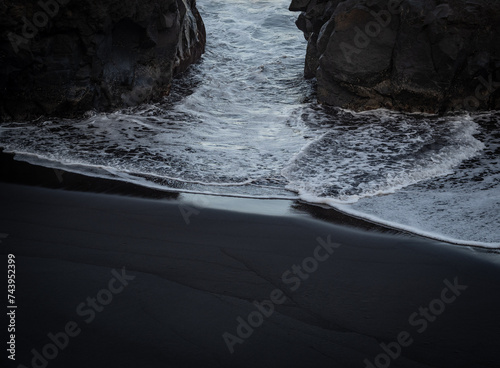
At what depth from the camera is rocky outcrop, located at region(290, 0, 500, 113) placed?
6.68 meters

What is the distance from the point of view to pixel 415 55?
6910 millimetres

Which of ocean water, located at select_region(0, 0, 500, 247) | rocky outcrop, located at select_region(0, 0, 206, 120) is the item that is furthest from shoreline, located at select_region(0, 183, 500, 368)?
rocky outcrop, located at select_region(0, 0, 206, 120)

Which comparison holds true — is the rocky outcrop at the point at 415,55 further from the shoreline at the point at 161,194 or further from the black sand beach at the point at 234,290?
the black sand beach at the point at 234,290

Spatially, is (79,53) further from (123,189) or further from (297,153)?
(297,153)

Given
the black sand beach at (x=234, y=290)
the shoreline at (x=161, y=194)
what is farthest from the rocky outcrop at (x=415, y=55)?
the black sand beach at (x=234, y=290)

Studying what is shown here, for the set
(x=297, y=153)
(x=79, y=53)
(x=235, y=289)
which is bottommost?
(x=297, y=153)

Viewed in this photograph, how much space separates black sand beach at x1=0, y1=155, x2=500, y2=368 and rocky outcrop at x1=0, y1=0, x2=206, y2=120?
110 inches

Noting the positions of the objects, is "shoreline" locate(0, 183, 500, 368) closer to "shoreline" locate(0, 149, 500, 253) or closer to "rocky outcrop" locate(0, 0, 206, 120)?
"shoreline" locate(0, 149, 500, 253)

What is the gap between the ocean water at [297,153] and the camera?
4242 mm

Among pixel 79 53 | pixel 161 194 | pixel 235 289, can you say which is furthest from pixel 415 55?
pixel 235 289

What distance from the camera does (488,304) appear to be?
2854mm

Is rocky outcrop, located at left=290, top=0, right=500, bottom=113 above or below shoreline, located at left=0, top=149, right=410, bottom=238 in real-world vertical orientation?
above

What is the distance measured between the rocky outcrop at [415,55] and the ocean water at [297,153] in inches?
12.8

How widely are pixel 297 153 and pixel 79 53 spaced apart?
3.40 m
